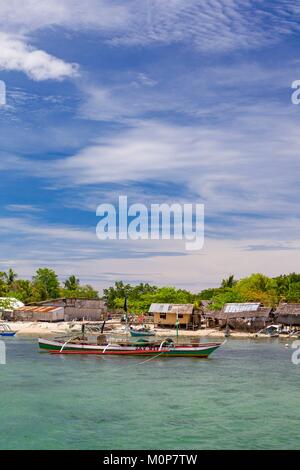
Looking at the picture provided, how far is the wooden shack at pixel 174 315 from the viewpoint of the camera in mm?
77000

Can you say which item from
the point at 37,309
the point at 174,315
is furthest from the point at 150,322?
the point at 37,309

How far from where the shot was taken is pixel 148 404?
27.8 metres

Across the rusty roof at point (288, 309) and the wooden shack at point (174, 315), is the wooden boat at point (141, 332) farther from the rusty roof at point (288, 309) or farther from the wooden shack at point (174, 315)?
the rusty roof at point (288, 309)

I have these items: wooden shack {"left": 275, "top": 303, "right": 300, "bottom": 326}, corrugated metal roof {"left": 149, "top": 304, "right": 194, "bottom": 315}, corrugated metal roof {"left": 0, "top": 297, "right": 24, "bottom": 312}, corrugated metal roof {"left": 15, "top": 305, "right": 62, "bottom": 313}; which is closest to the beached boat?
corrugated metal roof {"left": 15, "top": 305, "right": 62, "bottom": 313}

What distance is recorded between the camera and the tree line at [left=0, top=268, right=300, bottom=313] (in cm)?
9280

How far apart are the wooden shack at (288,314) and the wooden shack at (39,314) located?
1388 inches

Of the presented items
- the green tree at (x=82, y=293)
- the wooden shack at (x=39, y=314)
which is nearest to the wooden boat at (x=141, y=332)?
the wooden shack at (x=39, y=314)

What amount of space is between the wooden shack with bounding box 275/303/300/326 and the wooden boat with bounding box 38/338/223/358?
98.2ft

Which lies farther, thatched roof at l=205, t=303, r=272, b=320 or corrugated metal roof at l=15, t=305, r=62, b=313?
corrugated metal roof at l=15, t=305, r=62, b=313

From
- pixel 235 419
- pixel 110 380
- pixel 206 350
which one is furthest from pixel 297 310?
pixel 235 419

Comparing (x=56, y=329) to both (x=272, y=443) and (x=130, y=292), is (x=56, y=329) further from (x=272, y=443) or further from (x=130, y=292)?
(x=272, y=443)

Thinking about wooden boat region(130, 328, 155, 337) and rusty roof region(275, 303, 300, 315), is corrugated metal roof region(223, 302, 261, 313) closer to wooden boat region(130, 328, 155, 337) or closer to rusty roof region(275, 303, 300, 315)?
rusty roof region(275, 303, 300, 315)

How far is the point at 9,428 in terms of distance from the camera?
2302 centimetres

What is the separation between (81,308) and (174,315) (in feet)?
64.8
